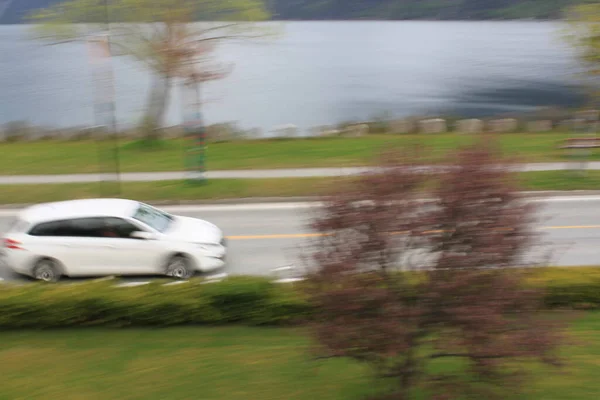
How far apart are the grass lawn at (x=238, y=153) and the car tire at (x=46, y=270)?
8551mm

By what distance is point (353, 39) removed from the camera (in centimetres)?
11650

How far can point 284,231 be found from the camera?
49.9ft

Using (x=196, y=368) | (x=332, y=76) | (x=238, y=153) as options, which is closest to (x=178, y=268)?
(x=196, y=368)

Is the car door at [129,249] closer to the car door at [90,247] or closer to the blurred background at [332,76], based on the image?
the car door at [90,247]

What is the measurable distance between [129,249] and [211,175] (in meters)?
8.94

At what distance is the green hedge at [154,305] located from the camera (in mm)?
9062

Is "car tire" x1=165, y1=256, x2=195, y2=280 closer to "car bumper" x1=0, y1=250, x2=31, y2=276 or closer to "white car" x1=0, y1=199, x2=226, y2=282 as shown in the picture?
"white car" x1=0, y1=199, x2=226, y2=282

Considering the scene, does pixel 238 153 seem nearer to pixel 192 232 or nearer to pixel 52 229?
pixel 192 232

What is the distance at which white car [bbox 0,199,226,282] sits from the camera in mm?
11789

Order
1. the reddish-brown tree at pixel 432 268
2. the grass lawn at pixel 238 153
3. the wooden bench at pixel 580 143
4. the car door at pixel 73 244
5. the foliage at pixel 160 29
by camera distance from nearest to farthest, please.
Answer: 1. the reddish-brown tree at pixel 432 268
2. the car door at pixel 73 244
3. the wooden bench at pixel 580 143
4. the grass lawn at pixel 238 153
5. the foliage at pixel 160 29

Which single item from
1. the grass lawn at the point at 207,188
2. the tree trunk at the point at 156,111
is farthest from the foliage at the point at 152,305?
the tree trunk at the point at 156,111

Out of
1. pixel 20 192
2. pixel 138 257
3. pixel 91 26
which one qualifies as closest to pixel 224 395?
pixel 138 257

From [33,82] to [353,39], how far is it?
65168 millimetres

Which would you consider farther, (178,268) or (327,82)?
(327,82)
